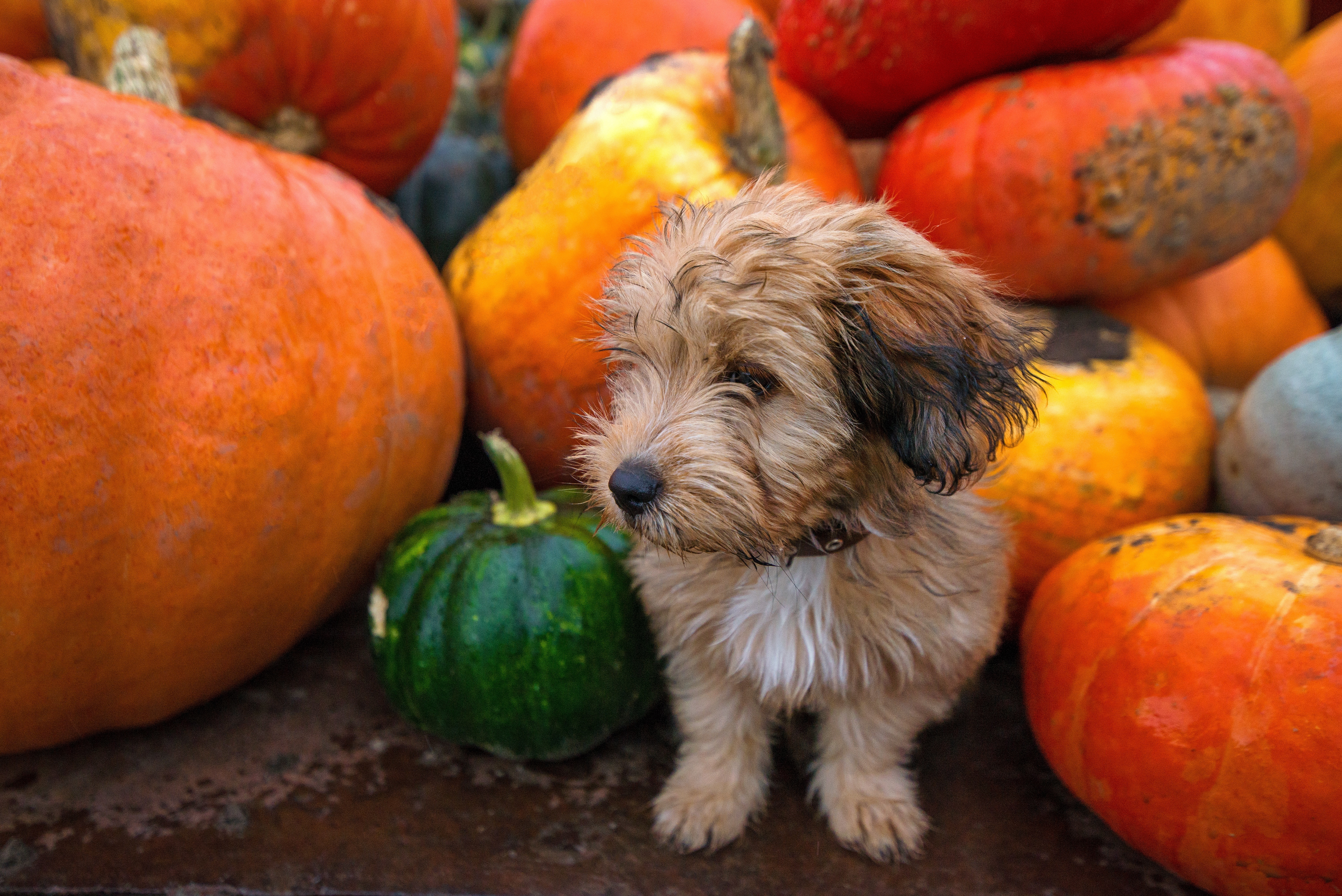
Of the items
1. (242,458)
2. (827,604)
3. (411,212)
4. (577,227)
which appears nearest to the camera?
(827,604)

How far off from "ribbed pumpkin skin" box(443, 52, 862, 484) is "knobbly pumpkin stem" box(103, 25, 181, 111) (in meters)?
1.27

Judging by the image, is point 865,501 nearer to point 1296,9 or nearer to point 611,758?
point 611,758

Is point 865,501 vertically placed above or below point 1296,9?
below

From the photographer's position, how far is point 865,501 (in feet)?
7.12

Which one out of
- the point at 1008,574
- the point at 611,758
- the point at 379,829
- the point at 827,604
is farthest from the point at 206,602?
the point at 1008,574

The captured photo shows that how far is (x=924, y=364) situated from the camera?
195 centimetres

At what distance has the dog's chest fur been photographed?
2.35 metres

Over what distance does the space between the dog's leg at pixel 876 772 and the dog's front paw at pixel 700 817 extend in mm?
283

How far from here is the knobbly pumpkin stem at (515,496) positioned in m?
3.00

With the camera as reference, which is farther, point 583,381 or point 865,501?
point 583,381

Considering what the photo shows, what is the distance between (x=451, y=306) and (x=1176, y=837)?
10.1ft

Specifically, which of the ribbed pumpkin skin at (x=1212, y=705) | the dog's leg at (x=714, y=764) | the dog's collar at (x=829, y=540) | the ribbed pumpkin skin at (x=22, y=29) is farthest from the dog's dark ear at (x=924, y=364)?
the ribbed pumpkin skin at (x=22, y=29)

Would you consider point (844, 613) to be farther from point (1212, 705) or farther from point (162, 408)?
point (162, 408)

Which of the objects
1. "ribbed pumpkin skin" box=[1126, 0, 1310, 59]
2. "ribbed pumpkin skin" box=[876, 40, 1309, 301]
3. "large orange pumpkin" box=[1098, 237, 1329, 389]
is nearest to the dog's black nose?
"ribbed pumpkin skin" box=[876, 40, 1309, 301]
